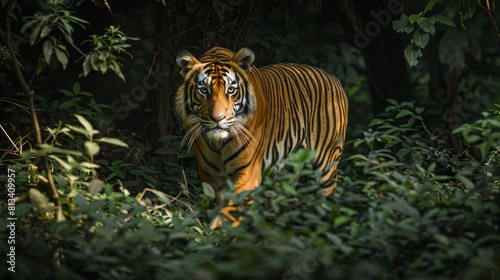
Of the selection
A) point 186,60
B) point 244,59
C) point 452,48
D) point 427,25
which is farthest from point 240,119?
point 452,48

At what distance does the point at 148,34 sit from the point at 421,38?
3.65m

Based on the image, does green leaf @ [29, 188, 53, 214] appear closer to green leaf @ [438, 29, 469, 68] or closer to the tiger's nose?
the tiger's nose

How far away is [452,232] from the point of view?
12.2 ft

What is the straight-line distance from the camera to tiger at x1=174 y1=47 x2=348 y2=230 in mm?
5684

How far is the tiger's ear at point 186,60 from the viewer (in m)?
5.82

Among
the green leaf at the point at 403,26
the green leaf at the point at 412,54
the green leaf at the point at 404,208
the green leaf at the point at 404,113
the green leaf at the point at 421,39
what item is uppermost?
the green leaf at the point at 403,26

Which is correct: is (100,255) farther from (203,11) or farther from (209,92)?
(203,11)

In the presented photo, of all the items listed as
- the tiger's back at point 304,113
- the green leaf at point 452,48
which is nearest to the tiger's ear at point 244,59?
the tiger's back at point 304,113

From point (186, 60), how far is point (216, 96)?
0.42 metres

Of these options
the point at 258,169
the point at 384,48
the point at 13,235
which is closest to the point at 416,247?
the point at 13,235

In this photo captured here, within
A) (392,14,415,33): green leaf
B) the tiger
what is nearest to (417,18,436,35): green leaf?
(392,14,415,33): green leaf

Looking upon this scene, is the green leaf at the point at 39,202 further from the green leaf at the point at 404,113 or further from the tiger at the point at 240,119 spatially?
the green leaf at the point at 404,113

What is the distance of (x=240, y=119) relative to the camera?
5742mm

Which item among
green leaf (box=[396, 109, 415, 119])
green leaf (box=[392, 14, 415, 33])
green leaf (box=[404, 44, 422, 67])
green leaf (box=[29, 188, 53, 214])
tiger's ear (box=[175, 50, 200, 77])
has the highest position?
green leaf (box=[392, 14, 415, 33])
